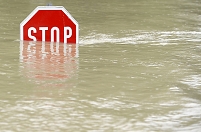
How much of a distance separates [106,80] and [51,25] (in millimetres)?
3022

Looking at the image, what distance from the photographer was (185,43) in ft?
34.0

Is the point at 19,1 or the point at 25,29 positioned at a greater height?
the point at 19,1

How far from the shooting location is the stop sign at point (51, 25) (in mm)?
10055

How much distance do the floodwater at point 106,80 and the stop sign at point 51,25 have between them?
0.78ft

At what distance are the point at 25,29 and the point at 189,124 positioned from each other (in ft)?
17.0

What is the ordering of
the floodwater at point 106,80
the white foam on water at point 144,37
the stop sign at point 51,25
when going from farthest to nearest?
the white foam on water at point 144,37, the stop sign at point 51,25, the floodwater at point 106,80

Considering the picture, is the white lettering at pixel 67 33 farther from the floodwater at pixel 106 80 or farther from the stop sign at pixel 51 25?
the floodwater at pixel 106 80

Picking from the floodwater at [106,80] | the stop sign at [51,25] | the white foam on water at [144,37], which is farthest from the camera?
the white foam on water at [144,37]

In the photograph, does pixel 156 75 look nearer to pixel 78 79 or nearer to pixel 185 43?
pixel 78 79

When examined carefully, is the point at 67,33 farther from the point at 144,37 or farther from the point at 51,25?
the point at 144,37

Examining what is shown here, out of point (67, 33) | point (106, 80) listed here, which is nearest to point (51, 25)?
point (67, 33)

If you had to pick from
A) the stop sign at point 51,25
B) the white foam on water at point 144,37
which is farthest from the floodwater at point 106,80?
the stop sign at point 51,25

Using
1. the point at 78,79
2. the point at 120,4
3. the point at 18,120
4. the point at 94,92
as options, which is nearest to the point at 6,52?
the point at 78,79

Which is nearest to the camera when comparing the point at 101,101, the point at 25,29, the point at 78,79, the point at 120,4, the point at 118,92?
the point at 101,101
